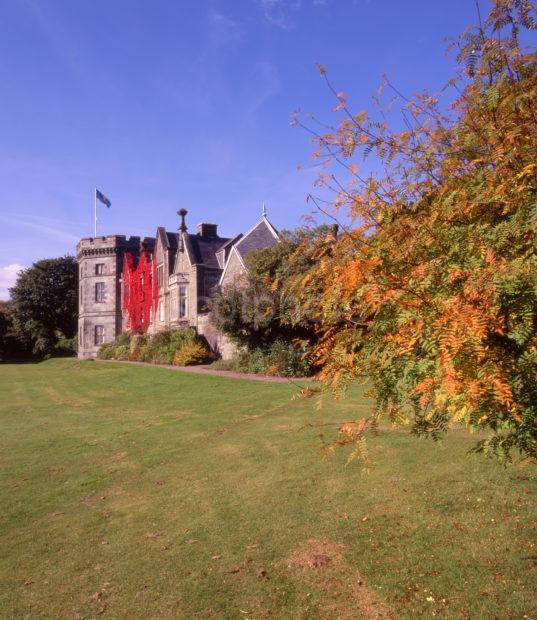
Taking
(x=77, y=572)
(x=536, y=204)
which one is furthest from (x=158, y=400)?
(x=536, y=204)

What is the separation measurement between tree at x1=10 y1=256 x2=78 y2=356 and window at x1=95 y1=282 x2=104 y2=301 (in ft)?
31.2

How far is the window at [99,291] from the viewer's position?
5381 cm

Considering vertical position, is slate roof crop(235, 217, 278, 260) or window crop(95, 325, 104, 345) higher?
slate roof crop(235, 217, 278, 260)

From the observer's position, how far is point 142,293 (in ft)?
154

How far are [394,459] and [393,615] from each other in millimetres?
4445

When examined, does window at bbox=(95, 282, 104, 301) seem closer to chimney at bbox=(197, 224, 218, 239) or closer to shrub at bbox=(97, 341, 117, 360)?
shrub at bbox=(97, 341, 117, 360)

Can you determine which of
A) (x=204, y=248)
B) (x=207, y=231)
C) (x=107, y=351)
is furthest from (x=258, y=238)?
(x=107, y=351)

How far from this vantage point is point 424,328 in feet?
11.4

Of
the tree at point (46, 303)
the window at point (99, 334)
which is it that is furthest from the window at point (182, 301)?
the tree at point (46, 303)

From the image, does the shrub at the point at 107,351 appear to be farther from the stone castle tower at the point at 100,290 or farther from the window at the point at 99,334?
the stone castle tower at the point at 100,290

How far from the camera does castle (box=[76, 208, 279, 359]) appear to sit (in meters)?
34.7

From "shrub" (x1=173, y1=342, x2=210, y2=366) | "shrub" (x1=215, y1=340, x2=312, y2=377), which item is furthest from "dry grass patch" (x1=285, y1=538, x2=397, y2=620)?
"shrub" (x1=173, y1=342, x2=210, y2=366)

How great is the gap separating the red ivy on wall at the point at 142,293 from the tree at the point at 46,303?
14955 millimetres

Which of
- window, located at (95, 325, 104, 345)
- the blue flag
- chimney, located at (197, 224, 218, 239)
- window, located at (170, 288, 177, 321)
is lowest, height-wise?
window, located at (95, 325, 104, 345)
